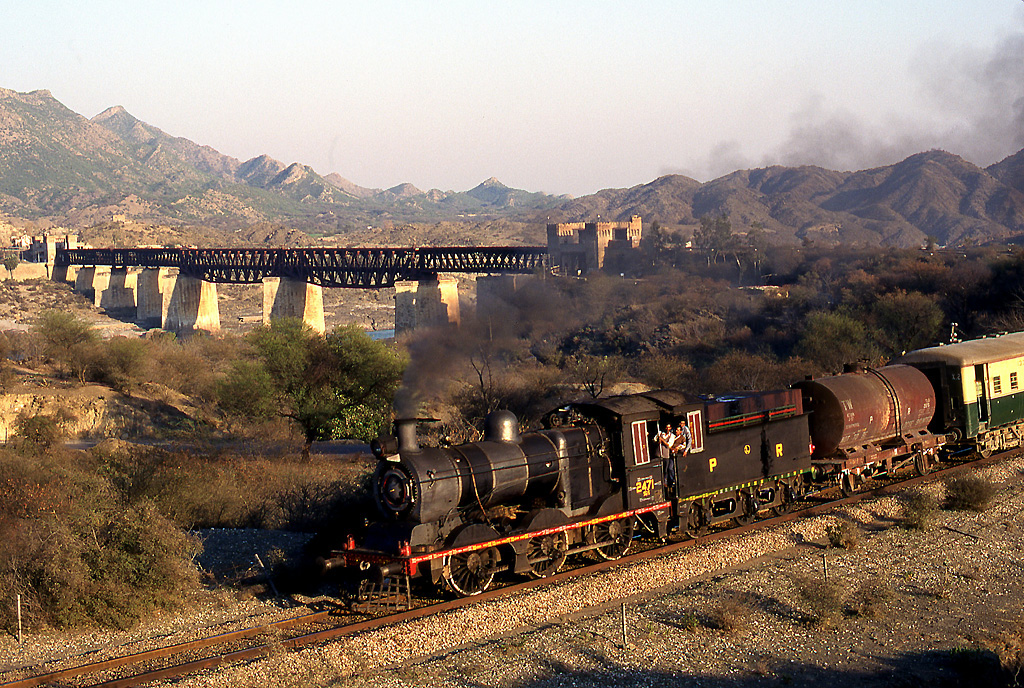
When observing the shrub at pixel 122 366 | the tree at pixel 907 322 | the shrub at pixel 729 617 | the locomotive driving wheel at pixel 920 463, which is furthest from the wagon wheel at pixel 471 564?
the tree at pixel 907 322

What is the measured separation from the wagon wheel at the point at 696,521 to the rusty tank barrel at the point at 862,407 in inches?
188

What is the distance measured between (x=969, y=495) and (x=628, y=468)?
946 cm

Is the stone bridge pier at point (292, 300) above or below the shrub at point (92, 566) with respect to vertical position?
above

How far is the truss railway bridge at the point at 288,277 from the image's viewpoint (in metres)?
94.3

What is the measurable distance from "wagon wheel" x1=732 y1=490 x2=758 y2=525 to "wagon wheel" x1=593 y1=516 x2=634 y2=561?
3.53m

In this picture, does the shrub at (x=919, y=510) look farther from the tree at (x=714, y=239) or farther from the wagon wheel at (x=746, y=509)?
the tree at (x=714, y=239)

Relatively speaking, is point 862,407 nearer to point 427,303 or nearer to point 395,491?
point 395,491

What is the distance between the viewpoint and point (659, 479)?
58.7 ft

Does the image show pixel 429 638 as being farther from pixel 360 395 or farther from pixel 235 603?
pixel 360 395

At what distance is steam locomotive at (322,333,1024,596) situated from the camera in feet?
48.3

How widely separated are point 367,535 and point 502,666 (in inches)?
145

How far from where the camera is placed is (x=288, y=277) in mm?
107500

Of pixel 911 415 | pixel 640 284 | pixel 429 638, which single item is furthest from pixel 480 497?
pixel 640 284

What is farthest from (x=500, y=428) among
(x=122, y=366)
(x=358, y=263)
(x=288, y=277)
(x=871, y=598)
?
(x=288, y=277)
